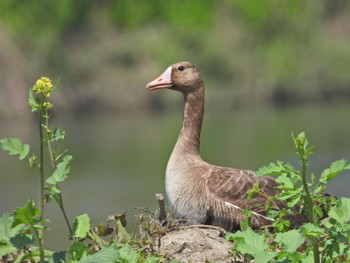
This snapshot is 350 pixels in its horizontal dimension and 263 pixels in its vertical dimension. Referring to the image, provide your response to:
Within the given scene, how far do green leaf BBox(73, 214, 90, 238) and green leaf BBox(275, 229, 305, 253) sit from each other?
1015mm

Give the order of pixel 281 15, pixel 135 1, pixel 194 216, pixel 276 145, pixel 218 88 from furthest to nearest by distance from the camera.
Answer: pixel 135 1 → pixel 281 15 → pixel 218 88 → pixel 276 145 → pixel 194 216

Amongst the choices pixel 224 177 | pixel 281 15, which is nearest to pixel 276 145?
pixel 224 177

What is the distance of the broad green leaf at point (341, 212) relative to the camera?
4.55m

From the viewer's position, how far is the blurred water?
1856 centimetres

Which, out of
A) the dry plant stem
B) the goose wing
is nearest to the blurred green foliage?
the goose wing

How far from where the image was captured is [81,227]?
511 centimetres

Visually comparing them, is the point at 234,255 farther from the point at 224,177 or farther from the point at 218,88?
the point at 218,88

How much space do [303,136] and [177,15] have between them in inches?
1910

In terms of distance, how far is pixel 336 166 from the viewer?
15.0 ft

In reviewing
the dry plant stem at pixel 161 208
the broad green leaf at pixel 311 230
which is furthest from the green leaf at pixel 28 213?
the dry plant stem at pixel 161 208

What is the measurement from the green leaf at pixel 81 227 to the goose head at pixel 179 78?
10.4ft

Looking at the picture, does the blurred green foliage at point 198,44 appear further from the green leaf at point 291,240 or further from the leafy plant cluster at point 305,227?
the green leaf at point 291,240

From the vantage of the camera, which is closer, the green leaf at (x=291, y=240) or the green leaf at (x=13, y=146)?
the green leaf at (x=291, y=240)

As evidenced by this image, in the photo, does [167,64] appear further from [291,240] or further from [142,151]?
[291,240]
